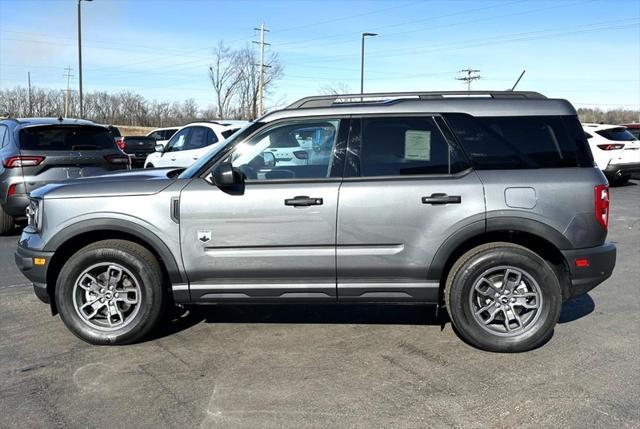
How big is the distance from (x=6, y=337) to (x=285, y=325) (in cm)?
226

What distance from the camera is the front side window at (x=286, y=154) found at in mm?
4203

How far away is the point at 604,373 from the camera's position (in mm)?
3771

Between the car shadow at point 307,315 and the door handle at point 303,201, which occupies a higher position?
the door handle at point 303,201

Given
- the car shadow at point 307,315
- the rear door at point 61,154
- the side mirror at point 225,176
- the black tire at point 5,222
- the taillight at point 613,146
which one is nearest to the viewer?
the side mirror at point 225,176

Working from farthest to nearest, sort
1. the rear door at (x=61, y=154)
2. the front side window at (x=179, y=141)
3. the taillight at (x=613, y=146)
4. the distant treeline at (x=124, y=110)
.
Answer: the distant treeline at (x=124, y=110) < the taillight at (x=613, y=146) < the front side window at (x=179, y=141) < the rear door at (x=61, y=154)

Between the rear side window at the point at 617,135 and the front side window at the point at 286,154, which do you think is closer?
the front side window at the point at 286,154

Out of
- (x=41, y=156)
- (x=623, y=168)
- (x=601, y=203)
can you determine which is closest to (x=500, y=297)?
(x=601, y=203)

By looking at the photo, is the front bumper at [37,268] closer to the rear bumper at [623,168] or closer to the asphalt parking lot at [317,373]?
the asphalt parking lot at [317,373]

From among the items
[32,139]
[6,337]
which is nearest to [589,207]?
[6,337]

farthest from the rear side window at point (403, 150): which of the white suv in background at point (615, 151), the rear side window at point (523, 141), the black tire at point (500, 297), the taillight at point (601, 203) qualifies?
the white suv in background at point (615, 151)

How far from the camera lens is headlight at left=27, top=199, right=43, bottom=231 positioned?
14.1 feet

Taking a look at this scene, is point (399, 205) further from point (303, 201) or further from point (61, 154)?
point (61, 154)

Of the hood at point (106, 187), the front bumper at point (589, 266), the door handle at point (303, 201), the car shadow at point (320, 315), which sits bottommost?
the car shadow at point (320, 315)

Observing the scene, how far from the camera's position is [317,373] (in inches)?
149
